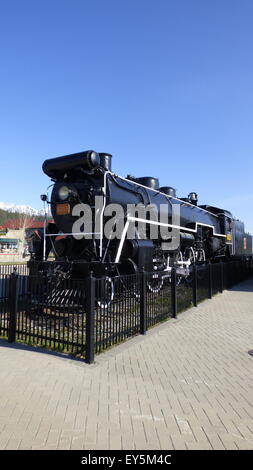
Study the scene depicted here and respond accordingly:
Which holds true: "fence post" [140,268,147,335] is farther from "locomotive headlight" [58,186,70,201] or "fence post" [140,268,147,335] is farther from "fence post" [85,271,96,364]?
"locomotive headlight" [58,186,70,201]

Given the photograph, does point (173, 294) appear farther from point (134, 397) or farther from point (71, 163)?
point (134, 397)

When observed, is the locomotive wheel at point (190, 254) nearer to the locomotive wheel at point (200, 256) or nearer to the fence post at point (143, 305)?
the locomotive wheel at point (200, 256)

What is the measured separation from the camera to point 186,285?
9945mm

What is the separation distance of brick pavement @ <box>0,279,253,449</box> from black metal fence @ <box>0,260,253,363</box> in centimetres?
28

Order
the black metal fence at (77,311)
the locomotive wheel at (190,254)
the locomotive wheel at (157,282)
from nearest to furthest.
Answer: the black metal fence at (77,311)
the locomotive wheel at (157,282)
the locomotive wheel at (190,254)

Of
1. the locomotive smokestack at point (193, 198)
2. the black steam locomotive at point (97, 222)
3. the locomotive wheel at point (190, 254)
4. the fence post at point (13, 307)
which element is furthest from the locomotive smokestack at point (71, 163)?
the locomotive smokestack at point (193, 198)

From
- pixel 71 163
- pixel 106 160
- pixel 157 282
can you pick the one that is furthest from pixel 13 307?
pixel 106 160

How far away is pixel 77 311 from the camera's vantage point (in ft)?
19.3

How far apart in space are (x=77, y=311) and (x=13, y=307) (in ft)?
3.95

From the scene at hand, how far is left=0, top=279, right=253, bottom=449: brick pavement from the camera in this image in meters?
3.00

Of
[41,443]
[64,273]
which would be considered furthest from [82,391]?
[64,273]

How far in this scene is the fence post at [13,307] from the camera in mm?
6070

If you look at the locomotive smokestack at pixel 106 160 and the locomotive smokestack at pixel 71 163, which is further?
the locomotive smokestack at pixel 106 160
